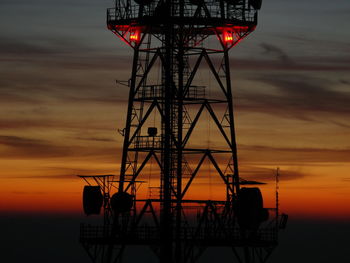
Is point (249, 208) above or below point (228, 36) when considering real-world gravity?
below

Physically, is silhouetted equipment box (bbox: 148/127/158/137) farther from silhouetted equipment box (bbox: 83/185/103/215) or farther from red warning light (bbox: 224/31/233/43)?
red warning light (bbox: 224/31/233/43)

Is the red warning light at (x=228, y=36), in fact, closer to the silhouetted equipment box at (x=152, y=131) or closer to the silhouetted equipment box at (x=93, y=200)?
the silhouetted equipment box at (x=152, y=131)

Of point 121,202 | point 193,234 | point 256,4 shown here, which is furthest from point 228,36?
point 193,234

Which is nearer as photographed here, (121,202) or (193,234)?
(193,234)

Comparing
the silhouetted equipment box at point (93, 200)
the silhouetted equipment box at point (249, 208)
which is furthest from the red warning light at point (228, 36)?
the silhouetted equipment box at point (93, 200)

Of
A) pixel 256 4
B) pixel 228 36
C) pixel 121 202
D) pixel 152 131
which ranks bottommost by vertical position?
pixel 121 202

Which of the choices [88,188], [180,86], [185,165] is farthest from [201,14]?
[88,188]

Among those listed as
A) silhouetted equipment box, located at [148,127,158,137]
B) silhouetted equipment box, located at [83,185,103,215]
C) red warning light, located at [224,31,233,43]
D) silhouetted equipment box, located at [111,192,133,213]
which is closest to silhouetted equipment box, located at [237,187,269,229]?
silhouetted equipment box, located at [148,127,158,137]

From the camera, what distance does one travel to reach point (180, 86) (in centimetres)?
6938

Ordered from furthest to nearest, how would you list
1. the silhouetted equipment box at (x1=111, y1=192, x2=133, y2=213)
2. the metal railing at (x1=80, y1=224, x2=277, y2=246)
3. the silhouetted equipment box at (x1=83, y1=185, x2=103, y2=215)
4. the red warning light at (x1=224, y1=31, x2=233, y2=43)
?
the red warning light at (x1=224, y1=31, x2=233, y2=43)
the silhouetted equipment box at (x1=83, y1=185, x2=103, y2=215)
the silhouetted equipment box at (x1=111, y1=192, x2=133, y2=213)
the metal railing at (x1=80, y1=224, x2=277, y2=246)

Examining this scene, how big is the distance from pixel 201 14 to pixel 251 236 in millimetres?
17488

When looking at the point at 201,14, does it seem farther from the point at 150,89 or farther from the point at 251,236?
the point at 251,236

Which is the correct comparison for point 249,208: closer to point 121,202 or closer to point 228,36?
point 121,202

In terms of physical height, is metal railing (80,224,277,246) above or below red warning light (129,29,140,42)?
below
